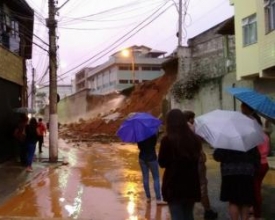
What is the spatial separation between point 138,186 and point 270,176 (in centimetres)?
427

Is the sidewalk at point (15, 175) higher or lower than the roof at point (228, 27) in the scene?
lower

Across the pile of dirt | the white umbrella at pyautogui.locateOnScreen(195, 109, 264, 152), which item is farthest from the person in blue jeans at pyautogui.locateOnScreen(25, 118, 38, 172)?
the pile of dirt

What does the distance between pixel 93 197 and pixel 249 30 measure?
14.4 metres

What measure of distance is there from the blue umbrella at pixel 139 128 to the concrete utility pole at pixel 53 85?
9950 mm

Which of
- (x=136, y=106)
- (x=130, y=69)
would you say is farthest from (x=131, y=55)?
(x=136, y=106)

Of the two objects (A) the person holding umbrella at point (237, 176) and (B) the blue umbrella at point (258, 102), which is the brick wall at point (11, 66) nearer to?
(B) the blue umbrella at point (258, 102)

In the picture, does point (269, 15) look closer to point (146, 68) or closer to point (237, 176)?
point (237, 176)

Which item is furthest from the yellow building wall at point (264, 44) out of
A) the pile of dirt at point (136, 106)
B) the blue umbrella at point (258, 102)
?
the pile of dirt at point (136, 106)

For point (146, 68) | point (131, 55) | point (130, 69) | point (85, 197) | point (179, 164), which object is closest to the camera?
point (179, 164)

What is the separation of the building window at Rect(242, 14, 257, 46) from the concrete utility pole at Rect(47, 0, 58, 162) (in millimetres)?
8727

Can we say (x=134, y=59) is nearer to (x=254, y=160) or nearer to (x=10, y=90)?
(x=10, y=90)

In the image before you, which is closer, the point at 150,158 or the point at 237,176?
the point at 237,176

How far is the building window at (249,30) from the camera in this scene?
72.9ft

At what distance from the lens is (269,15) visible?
19781 millimetres
